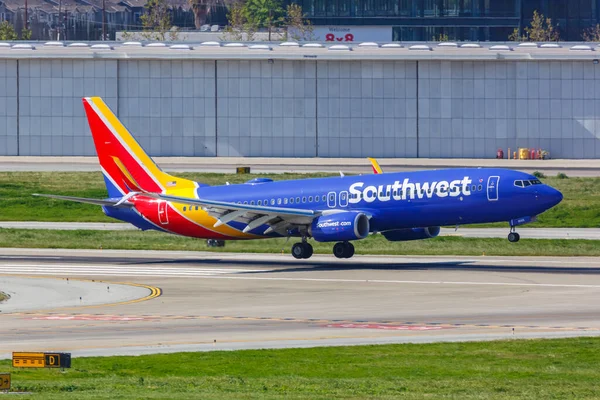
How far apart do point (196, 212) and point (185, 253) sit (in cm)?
510

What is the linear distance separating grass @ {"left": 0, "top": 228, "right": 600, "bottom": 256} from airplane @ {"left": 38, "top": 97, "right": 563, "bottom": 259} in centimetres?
565

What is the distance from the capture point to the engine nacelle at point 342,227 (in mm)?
58625

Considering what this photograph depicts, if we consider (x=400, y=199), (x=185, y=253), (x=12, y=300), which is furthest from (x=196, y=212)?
(x=12, y=300)

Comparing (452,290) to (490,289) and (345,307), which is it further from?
(345,307)

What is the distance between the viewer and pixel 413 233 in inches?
2410

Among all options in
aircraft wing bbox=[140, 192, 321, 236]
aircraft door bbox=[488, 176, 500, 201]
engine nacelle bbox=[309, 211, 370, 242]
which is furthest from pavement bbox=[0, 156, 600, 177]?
engine nacelle bbox=[309, 211, 370, 242]

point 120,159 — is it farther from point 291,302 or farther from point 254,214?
point 291,302

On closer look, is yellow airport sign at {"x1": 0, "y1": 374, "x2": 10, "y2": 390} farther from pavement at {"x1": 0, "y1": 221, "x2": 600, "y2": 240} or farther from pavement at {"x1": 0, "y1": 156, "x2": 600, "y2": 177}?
pavement at {"x1": 0, "y1": 156, "x2": 600, "y2": 177}

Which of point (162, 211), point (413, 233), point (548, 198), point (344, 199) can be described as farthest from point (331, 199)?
point (548, 198)

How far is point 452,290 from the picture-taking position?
49.7 metres

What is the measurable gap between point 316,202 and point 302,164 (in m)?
53.3

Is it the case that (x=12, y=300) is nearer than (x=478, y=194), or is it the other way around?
(x=12, y=300)

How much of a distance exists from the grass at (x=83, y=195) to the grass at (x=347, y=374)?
44038mm

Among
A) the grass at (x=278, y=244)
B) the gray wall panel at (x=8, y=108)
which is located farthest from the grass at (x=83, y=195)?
the gray wall panel at (x=8, y=108)
